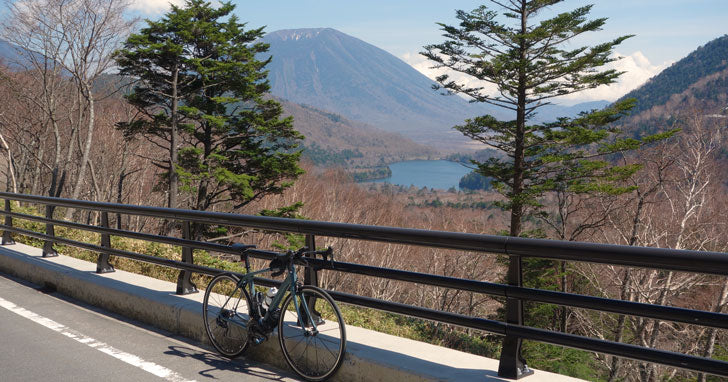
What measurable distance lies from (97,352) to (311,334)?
7.19 feet

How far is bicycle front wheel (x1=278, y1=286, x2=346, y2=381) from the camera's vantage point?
4523 millimetres

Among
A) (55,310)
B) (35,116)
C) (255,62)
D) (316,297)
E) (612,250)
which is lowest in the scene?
(55,310)

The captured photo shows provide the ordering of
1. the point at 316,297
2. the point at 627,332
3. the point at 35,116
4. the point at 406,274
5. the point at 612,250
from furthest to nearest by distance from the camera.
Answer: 1. the point at 35,116
2. the point at 627,332
3. the point at 316,297
4. the point at 406,274
5. the point at 612,250

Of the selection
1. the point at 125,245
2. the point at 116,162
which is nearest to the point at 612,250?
the point at 125,245

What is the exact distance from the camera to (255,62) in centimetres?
3800

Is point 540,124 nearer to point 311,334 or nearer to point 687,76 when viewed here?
point 311,334

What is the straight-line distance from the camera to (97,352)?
18.0 ft

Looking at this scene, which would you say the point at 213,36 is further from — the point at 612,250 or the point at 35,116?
the point at 612,250

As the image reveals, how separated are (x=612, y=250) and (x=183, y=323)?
4205 millimetres

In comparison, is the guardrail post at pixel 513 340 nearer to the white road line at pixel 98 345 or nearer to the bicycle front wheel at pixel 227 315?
the bicycle front wheel at pixel 227 315

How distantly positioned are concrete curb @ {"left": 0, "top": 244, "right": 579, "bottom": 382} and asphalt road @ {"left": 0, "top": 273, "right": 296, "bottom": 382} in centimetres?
14

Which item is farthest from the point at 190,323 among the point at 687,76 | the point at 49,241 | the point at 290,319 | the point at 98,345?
the point at 687,76

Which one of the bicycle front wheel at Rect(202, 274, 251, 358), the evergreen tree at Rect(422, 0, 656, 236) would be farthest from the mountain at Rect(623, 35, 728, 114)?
the bicycle front wheel at Rect(202, 274, 251, 358)

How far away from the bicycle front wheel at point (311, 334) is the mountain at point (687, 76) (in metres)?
124
